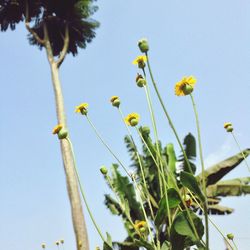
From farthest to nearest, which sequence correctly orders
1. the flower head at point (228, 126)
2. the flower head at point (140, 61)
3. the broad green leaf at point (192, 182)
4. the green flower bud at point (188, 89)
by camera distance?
the flower head at point (228, 126), the flower head at point (140, 61), the green flower bud at point (188, 89), the broad green leaf at point (192, 182)

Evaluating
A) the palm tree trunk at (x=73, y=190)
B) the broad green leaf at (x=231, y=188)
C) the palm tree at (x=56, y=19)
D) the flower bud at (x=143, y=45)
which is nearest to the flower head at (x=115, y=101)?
the flower bud at (x=143, y=45)

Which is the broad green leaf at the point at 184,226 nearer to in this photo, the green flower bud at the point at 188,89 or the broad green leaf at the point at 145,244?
the broad green leaf at the point at 145,244

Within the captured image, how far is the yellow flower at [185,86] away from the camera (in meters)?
0.82

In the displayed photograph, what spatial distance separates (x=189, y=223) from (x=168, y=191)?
0.08 m

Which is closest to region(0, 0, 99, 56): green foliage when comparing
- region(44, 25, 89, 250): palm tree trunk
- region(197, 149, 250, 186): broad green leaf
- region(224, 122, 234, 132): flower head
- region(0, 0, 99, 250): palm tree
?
region(0, 0, 99, 250): palm tree

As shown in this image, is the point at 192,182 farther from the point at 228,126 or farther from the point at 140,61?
the point at 228,126

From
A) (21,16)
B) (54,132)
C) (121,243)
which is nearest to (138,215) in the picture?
(121,243)

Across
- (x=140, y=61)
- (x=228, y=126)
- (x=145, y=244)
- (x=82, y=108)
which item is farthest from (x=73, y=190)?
(x=145, y=244)

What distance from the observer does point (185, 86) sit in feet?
2.73

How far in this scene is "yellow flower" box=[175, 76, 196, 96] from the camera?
0.82 metres

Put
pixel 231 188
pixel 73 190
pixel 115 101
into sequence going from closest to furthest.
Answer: pixel 115 101
pixel 231 188
pixel 73 190

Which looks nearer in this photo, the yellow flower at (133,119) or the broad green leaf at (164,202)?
the broad green leaf at (164,202)

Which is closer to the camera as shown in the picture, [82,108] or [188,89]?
[188,89]

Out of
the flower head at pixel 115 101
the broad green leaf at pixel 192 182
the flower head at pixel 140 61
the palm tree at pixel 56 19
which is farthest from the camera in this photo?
the palm tree at pixel 56 19
